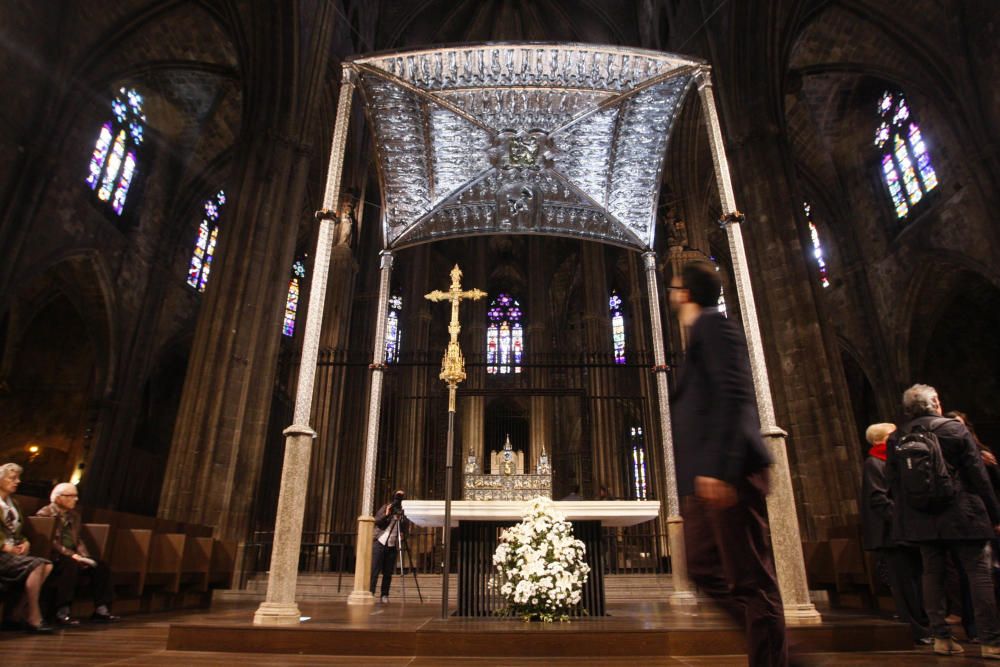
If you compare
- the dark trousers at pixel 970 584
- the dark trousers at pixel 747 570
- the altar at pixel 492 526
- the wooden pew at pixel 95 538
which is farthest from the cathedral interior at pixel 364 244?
the dark trousers at pixel 747 570

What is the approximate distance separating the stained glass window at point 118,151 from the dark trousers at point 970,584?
55.9 ft

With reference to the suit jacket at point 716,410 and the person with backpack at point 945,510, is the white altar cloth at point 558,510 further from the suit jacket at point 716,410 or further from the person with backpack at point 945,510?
the suit jacket at point 716,410

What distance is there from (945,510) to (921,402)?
2.09 ft

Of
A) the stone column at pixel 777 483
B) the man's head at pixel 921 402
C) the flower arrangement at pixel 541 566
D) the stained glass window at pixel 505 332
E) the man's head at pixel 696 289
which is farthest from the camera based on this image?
the stained glass window at pixel 505 332

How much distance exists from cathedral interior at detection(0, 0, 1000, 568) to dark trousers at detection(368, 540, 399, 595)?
9.15ft

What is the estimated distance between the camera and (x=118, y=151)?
1566cm

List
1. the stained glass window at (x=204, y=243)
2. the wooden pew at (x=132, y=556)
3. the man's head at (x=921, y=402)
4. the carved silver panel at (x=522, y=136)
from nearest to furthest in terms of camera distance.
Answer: the man's head at (x=921, y=402)
the wooden pew at (x=132, y=556)
the carved silver panel at (x=522, y=136)
the stained glass window at (x=204, y=243)

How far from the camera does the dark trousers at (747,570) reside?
76.4 inches

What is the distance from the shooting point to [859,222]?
17766 millimetres

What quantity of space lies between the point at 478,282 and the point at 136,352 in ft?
33.8

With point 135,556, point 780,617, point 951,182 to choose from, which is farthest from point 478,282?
point 780,617

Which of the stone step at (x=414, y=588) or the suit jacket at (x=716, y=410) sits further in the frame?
the stone step at (x=414, y=588)

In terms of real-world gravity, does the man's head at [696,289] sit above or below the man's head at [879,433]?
above

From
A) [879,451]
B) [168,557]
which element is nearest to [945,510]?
[879,451]
